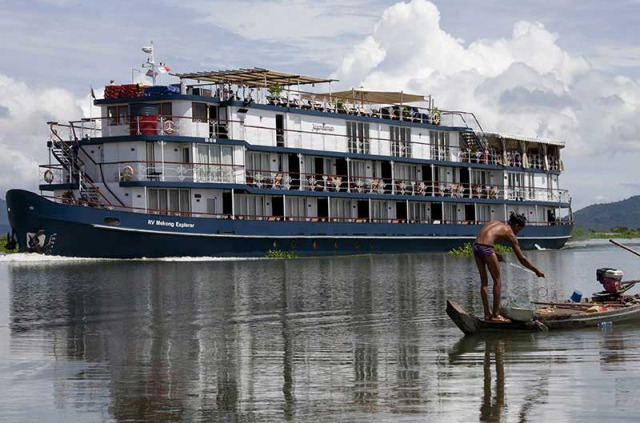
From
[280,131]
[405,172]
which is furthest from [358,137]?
[280,131]

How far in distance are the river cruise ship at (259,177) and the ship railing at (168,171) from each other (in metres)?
0.07

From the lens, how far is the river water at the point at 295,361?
11.5m

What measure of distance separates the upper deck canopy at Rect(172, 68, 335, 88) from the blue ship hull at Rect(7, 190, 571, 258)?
767 centimetres

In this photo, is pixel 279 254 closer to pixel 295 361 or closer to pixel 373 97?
pixel 373 97

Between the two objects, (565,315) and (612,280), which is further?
(612,280)

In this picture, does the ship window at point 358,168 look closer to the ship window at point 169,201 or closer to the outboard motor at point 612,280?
the ship window at point 169,201

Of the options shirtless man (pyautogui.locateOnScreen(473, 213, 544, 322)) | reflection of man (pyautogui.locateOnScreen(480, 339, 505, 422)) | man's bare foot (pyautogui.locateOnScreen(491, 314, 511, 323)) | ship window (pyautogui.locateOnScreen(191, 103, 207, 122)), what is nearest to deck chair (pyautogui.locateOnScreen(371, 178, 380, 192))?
ship window (pyautogui.locateOnScreen(191, 103, 207, 122))

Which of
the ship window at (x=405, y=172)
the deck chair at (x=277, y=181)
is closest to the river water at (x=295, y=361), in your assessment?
the deck chair at (x=277, y=181)

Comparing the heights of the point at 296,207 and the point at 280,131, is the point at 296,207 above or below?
below

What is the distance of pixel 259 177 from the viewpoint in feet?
185

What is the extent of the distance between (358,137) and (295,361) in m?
47.6

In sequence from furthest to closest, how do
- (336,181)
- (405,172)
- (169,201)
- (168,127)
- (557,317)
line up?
(405,172)
(336,181)
(168,127)
(169,201)
(557,317)

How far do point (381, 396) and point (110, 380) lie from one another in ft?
11.7

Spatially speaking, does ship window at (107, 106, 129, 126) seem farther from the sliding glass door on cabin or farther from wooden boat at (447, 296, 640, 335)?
wooden boat at (447, 296, 640, 335)
